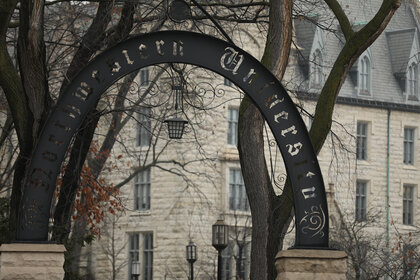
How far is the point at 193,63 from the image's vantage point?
14836mm

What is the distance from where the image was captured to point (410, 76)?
6675cm

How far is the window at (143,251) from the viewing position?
5888cm

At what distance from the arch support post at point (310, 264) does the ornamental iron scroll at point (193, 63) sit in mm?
222

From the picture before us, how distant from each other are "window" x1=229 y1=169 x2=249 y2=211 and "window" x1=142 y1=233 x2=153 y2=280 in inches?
163

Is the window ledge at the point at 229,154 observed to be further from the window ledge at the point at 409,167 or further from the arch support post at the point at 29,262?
the arch support post at the point at 29,262

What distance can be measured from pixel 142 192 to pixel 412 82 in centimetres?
1639

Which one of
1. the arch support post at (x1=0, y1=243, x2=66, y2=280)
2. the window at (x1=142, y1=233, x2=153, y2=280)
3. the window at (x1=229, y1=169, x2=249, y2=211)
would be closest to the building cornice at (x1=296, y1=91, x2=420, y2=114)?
the window at (x1=229, y1=169, x2=249, y2=211)

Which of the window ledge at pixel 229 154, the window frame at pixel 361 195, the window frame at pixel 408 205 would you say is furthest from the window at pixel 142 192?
the window frame at pixel 408 205

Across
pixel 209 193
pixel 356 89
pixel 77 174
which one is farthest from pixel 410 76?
pixel 77 174

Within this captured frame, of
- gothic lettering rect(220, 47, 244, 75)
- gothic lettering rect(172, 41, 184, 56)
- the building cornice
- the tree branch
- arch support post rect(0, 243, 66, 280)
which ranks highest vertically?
the building cornice

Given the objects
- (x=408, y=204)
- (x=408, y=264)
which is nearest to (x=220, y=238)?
(x=408, y=264)

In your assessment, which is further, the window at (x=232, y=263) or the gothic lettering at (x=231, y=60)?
the window at (x=232, y=263)

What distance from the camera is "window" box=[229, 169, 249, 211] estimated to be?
194ft

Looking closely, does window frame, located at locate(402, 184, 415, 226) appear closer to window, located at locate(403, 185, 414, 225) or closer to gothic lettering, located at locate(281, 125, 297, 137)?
window, located at locate(403, 185, 414, 225)
